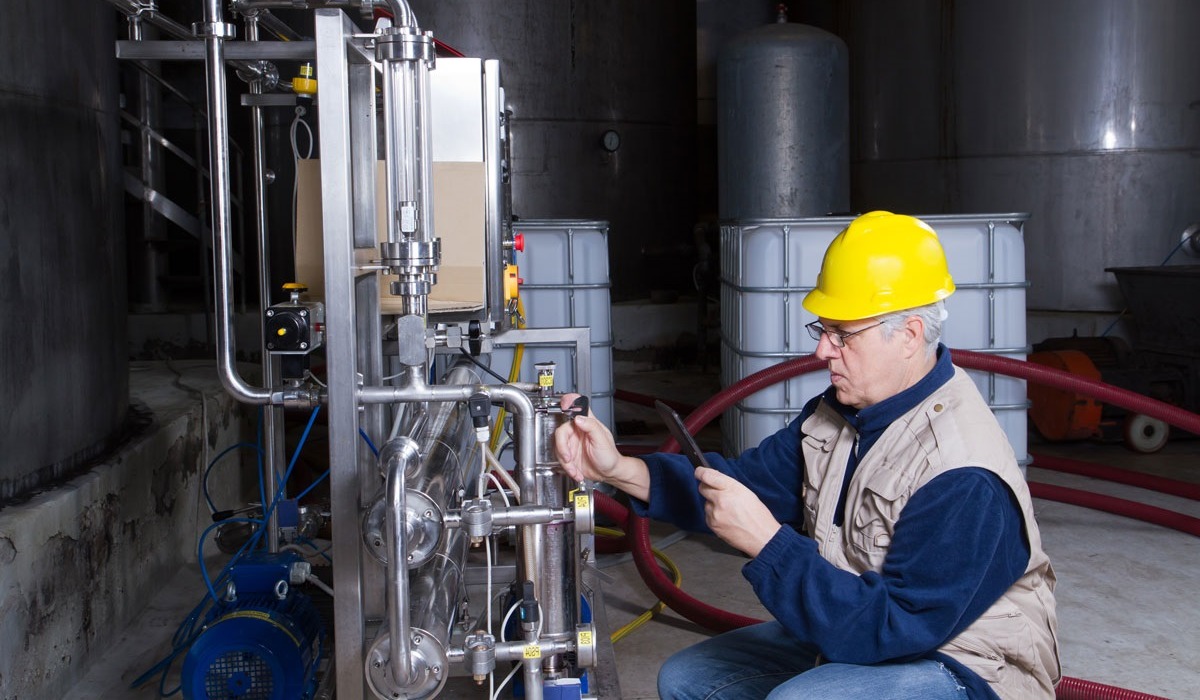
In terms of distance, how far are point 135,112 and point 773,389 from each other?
4.25m

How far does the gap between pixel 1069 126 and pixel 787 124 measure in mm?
2051

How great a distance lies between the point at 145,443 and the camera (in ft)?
11.0

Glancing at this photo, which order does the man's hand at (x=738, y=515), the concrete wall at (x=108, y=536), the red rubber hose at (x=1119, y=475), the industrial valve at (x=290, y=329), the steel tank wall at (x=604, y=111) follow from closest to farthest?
the man's hand at (x=738, y=515), the industrial valve at (x=290, y=329), the concrete wall at (x=108, y=536), the red rubber hose at (x=1119, y=475), the steel tank wall at (x=604, y=111)

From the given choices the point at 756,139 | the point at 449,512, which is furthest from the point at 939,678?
the point at 756,139

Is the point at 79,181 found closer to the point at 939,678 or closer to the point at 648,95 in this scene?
the point at 939,678

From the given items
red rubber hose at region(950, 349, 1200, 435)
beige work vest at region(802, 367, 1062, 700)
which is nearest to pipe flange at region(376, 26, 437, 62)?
beige work vest at region(802, 367, 1062, 700)

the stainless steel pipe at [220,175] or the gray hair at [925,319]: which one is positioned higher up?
the stainless steel pipe at [220,175]

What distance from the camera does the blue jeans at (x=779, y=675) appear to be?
1.66 metres

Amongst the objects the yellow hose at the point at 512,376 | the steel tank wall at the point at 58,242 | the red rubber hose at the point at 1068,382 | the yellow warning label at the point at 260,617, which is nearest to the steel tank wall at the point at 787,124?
the red rubber hose at the point at 1068,382

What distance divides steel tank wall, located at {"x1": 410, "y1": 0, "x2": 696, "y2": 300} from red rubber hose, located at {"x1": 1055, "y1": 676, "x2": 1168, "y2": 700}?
486cm

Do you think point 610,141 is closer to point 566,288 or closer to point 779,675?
point 566,288

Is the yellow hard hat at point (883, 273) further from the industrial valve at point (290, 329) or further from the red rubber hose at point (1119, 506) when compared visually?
the red rubber hose at point (1119, 506)

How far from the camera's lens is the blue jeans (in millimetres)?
1655

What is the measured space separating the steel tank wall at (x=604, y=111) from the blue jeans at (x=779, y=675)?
5028 mm
